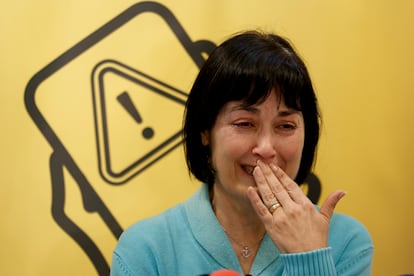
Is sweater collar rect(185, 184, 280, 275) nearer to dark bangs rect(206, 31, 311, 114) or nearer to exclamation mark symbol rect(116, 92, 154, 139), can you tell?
dark bangs rect(206, 31, 311, 114)

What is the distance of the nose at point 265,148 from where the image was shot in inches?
42.1

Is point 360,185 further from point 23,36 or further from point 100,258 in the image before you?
point 23,36

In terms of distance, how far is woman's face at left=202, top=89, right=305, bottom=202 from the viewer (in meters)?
1.08

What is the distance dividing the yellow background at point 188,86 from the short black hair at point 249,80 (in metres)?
0.45

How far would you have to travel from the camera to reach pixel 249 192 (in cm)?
107

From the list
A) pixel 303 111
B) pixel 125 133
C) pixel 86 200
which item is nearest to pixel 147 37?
pixel 125 133

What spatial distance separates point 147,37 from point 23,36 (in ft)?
1.18

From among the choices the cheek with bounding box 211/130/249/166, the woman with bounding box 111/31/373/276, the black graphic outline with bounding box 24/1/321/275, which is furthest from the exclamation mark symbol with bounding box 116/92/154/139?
the cheek with bounding box 211/130/249/166

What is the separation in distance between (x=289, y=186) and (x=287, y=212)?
0.06 metres

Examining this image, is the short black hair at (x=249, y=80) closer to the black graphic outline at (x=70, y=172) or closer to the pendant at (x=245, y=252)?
the pendant at (x=245, y=252)

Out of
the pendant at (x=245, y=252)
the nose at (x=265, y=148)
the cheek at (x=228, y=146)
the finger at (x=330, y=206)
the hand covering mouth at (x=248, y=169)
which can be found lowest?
the pendant at (x=245, y=252)

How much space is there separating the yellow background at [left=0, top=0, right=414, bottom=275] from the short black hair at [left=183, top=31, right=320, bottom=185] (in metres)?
0.45

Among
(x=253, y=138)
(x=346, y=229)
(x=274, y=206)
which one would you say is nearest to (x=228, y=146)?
(x=253, y=138)

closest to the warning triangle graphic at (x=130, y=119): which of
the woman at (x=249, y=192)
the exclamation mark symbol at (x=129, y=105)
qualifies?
the exclamation mark symbol at (x=129, y=105)
